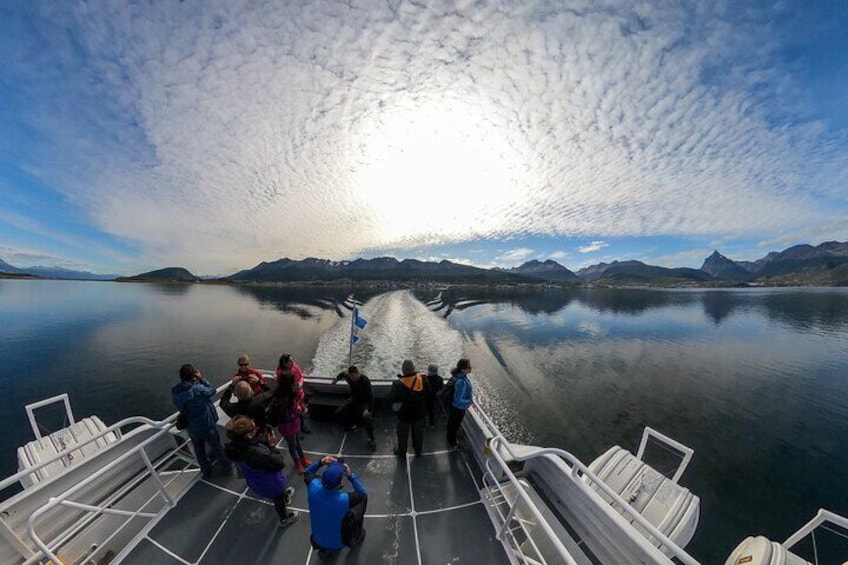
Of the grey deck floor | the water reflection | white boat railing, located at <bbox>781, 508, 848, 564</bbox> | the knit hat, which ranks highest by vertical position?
the knit hat

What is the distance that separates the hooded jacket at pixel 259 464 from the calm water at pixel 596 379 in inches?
437

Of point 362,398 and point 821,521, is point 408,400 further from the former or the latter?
point 821,521

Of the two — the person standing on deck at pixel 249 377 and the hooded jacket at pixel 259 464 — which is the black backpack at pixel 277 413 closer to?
the hooded jacket at pixel 259 464

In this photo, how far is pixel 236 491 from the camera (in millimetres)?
5031

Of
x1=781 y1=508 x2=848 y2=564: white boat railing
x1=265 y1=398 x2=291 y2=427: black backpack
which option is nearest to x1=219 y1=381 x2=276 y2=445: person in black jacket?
x1=265 y1=398 x2=291 y2=427: black backpack

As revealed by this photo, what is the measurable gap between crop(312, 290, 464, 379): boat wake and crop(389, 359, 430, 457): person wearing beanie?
10.2 m

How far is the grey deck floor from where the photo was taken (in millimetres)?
4090

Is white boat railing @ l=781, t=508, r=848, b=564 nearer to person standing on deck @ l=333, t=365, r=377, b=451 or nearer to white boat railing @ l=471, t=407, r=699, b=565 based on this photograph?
white boat railing @ l=471, t=407, r=699, b=565

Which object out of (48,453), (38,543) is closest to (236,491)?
(38,543)

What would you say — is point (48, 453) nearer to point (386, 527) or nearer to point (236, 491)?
point (236, 491)

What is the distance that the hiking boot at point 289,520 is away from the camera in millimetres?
4449

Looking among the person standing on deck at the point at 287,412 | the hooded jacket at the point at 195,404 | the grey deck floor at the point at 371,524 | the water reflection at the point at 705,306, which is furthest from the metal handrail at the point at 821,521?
the water reflection at the point at 705,306

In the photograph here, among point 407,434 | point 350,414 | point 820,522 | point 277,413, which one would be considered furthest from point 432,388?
point 820,522

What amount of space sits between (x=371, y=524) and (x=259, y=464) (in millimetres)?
1997
